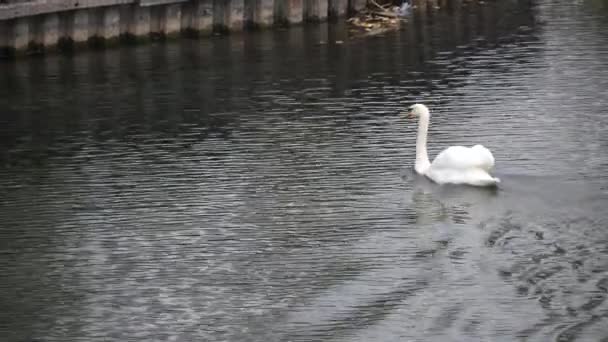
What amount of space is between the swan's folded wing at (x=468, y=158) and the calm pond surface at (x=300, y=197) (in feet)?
1.15

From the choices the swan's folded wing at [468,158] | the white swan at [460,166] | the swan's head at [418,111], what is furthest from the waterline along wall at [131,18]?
the swan's folded wing at [468,158]

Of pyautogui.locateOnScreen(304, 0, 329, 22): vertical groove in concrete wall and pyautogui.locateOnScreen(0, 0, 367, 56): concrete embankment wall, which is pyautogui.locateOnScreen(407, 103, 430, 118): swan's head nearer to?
pyautogui.locateOnScreen(0, 0, 367, 56): concrete embankment wall

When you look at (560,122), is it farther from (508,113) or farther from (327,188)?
(327,188)

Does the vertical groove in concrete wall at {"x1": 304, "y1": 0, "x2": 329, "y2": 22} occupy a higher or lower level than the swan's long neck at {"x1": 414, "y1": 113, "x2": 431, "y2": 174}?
higher

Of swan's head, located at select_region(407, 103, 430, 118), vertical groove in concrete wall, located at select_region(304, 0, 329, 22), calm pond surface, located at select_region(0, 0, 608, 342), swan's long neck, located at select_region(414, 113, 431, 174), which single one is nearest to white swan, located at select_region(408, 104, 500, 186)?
swan's long neck, located at select_region(414, 113, 431, 174)

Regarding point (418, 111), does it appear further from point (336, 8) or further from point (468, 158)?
point (336, 8)

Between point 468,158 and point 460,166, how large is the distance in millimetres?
215

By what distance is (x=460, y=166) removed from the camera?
22.6 meters

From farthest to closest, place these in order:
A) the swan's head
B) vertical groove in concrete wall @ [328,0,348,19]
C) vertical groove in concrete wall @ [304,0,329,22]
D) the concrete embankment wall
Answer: vertical groove in concrete wall @ [328,0,348,19], vertical groove in concrete wall @ [304,0,329,22], the concrete embankment wall, the swan's head

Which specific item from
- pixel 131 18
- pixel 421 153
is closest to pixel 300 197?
pixel 421 153

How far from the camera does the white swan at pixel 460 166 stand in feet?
73.4

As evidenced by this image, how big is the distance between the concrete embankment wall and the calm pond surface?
72 centimetres

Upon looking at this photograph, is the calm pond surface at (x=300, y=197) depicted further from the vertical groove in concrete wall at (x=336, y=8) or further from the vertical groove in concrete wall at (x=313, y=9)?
the vertical groove in concrete wall at (x=336, y=8)

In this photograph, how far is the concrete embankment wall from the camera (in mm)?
34031
